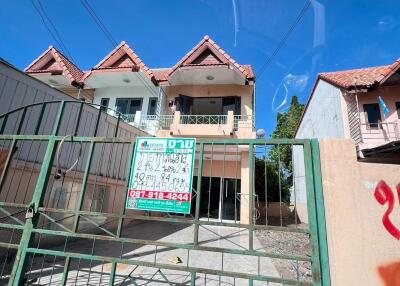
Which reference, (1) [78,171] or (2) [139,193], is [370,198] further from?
(1) [78,171]

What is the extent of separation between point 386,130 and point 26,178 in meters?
14.9

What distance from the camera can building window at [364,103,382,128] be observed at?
40.5 feet

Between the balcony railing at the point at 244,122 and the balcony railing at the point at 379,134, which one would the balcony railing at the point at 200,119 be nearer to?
the balcony railing at the point at 244,122

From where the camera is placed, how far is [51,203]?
21.4 ft

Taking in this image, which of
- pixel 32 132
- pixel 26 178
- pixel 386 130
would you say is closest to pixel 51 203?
pixel 26 178

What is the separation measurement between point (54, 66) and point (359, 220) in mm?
17094

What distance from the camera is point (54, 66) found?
14734 millimetres

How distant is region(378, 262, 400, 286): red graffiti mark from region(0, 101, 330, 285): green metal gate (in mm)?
651

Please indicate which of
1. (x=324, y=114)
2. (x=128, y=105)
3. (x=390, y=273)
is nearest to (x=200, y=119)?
(x=128, y=105)

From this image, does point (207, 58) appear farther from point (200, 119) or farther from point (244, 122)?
point (244, 122)

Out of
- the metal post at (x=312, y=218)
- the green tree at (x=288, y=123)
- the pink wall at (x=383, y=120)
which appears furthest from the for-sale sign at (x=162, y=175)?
the green tree at (x=288, y=123)

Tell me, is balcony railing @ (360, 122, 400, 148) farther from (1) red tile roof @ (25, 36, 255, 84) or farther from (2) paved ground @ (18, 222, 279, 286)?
(2) paved ground @ (18, 222, 279, 286)

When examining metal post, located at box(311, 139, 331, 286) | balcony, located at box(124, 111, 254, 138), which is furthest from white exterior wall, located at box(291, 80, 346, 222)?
metal post, located at box(311, 139, 331, 286)

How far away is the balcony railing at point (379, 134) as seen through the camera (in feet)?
38.2
